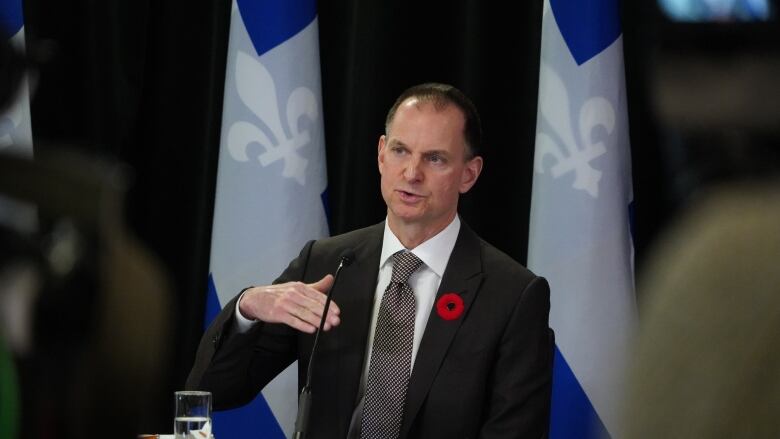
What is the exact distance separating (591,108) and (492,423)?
4.10 feet

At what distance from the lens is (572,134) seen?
3.84m

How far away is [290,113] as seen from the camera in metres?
3.96

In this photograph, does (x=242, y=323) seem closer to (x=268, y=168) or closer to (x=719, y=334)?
(x=268, y=168)

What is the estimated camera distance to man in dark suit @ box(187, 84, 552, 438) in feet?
9.86

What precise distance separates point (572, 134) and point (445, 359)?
3.57 ft

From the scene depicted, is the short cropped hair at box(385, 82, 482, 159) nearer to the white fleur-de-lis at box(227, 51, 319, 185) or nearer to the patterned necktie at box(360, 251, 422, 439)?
the patterned necktie at box(360, 251, 422, 439)

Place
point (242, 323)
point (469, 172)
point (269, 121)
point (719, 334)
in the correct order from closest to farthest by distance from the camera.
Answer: point (719, 334) → point (242, 323) → point (469, 172) → point (269, 121)

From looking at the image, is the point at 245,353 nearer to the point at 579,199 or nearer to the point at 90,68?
the point at 579,199

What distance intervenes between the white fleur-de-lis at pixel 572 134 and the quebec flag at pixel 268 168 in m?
0.73

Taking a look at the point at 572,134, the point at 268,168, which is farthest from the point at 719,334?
the point at 268,168

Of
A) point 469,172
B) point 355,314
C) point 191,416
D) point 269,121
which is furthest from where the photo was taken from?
point 269,121

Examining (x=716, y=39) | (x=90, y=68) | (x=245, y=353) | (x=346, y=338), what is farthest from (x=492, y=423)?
(x=716, y=39)

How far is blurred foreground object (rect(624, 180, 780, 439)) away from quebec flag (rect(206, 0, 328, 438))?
3.36 meters

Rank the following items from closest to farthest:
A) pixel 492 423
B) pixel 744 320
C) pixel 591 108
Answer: pixel 744 320
pixel 492 423
pixel 591 108
